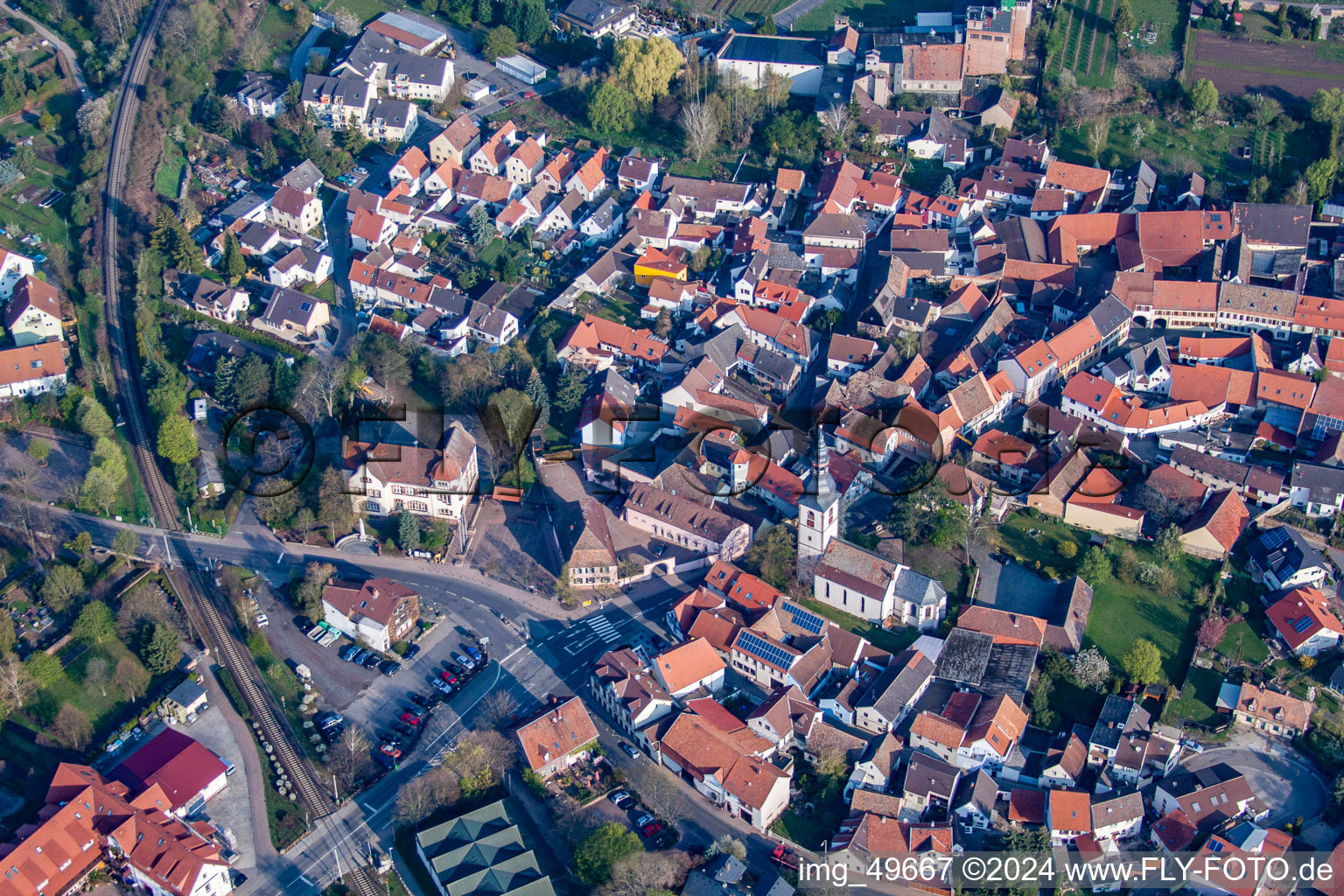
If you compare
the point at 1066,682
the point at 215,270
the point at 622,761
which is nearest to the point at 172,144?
the point at 215,270

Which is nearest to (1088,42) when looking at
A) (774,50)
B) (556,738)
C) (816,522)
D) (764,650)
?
(774,50)

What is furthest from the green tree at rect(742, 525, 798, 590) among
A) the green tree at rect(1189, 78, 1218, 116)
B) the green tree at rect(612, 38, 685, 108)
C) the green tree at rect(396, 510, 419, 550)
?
the green tree at rect(1189, 78, 1218, 116)

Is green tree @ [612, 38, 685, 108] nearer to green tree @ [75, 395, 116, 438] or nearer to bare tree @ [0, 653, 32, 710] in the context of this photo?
green tree @ [75, 395, 116, 438]

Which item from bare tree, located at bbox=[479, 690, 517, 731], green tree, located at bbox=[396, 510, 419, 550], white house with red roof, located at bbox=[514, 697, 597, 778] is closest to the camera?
white house with red roof, located at bbox=[514, 697, 597, 778]

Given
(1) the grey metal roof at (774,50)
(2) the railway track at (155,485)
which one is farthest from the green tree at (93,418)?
(1) the grey metal roof at (774,50)

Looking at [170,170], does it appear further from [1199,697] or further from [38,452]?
[1199,697]
